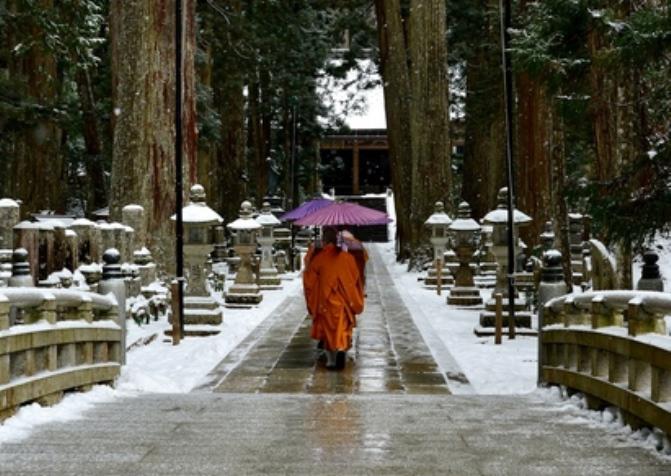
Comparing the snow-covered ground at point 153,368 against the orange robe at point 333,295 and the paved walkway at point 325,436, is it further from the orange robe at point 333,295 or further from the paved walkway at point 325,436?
the orange robe at point 333,295

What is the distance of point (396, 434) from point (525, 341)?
6507mm

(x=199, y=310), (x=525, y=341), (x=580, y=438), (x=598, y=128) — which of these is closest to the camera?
(x=580, y=438)

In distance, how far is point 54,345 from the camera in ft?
23.5

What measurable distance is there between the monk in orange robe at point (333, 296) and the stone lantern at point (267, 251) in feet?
37.1

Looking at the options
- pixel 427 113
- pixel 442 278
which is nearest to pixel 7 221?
pixel 442 278

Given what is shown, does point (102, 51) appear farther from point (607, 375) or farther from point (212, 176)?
point (607, 375)

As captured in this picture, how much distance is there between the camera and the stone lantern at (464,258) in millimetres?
17203

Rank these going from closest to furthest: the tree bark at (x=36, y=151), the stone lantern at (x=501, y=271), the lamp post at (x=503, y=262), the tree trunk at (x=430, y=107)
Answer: the lamp post at (x=503, y=262) → the stone lantern at (x=501, y=271) → the tree bark at (x=36, y=151) → the tree trunk at (x=430, y=107)

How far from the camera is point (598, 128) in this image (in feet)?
37.8

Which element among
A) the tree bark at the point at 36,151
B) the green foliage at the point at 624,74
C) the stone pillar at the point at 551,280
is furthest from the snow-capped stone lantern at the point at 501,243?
the tree bark at the point at 36,151

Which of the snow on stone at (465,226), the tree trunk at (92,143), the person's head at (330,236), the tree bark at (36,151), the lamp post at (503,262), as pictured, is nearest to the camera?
the person's head at (330,236)

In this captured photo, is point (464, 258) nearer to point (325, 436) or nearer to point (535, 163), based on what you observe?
point (535, 163)

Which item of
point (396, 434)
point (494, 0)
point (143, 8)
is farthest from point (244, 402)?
point (494, 0)

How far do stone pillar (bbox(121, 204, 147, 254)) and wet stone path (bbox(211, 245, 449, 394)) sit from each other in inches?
95.0
